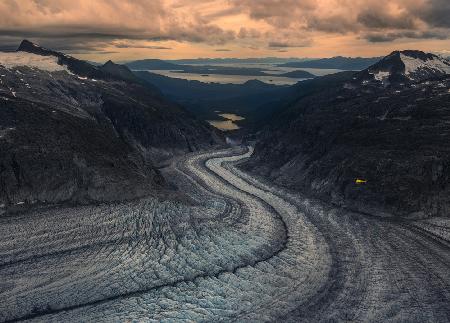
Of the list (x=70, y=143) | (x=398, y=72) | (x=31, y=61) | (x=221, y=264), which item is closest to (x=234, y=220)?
(x=221, y=264)

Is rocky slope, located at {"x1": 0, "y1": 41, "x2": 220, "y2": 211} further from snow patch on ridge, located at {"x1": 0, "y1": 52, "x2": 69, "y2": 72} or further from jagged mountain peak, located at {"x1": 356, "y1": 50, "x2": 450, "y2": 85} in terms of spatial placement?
jagged mountain peak, located at {"x1": 356, "y1": 50, "x2": 450, "y2": 85}

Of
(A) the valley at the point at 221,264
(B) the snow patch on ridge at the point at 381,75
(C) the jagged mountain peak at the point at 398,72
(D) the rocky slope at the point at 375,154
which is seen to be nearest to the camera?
(A) the valley at the point at 221,264

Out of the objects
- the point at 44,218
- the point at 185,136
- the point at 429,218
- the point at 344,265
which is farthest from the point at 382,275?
the point at 185,136

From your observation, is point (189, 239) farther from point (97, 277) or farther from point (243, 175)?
point (243, 175)

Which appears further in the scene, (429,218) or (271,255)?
(429,218)

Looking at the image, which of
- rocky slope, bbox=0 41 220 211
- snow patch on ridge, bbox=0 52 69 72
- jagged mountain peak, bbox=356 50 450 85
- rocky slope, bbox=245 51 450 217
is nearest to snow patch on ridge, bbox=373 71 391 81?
jagged mountain peak, bbox=356 50 450 85

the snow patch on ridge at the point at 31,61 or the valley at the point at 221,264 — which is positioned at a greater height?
the snow patch on ridge at the point at 31,61

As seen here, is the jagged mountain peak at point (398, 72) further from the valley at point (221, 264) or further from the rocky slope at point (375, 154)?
the valley at point (221, 264)

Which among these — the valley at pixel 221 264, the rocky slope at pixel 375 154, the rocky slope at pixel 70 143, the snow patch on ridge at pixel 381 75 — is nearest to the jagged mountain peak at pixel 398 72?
the snow patch on ridge at pixel 381 75
